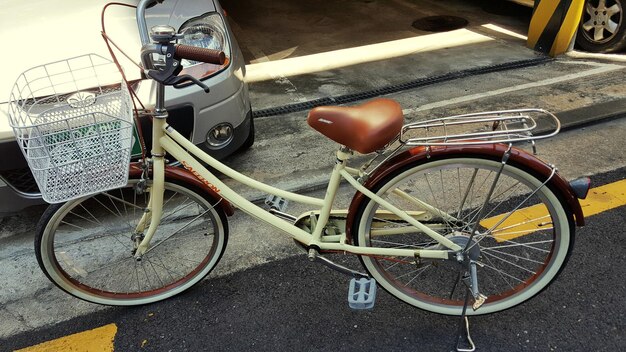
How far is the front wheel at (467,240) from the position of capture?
2.00 metres

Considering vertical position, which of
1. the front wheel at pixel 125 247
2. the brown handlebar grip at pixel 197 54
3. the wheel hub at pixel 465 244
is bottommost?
the front wheel at pixel 125 247

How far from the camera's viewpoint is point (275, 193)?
2.22 meters

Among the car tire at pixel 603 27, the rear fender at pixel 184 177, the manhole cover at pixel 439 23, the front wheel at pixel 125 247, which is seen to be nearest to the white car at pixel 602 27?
the car tire at pixel 603 27

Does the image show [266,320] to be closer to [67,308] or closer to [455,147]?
[67,308]

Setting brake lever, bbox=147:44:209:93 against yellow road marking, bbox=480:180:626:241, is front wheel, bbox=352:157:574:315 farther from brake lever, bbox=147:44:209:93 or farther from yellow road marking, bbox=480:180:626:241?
brake lever, bbox=147:44:209:93

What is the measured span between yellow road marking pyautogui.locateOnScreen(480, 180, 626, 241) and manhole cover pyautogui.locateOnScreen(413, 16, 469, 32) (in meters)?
3.57

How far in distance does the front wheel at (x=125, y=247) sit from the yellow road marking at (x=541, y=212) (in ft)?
4.95

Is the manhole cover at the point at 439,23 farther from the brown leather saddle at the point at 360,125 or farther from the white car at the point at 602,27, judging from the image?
the brown leather saddle at the point at 360,125

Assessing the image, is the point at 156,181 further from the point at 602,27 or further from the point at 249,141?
the point at 602,27

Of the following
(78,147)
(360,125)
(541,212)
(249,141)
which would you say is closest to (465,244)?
(360,125)

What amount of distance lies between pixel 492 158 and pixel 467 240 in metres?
0.41

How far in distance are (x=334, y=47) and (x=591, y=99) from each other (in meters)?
2.76

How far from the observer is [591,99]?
4.09 m

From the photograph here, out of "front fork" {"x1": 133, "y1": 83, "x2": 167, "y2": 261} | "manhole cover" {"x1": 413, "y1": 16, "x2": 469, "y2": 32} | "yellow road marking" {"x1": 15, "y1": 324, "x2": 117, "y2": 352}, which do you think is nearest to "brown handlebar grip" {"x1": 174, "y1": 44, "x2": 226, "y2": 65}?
"front fork" {"x1": 133, "y1": 83, "x2": 167, "y2": 261}
